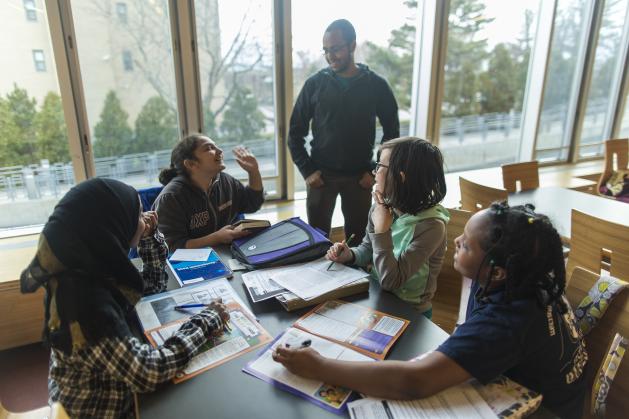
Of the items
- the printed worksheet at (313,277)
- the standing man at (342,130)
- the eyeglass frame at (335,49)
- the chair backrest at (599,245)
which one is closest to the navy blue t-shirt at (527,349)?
the printed worksheet at (313,277)

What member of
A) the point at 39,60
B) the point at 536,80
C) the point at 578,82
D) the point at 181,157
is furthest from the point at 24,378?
the point at 578,82

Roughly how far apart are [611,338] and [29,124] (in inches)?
125

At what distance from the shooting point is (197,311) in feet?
3.78

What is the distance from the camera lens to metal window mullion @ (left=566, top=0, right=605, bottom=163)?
451cm

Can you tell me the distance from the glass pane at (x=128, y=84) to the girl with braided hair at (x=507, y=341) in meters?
2.50

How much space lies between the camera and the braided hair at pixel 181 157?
74.7 inches

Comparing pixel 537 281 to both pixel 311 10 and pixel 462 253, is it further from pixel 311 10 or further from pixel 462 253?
pixel 311 10

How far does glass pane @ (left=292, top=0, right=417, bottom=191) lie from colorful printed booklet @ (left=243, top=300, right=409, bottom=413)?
6.88ft

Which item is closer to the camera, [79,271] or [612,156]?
[79,271]

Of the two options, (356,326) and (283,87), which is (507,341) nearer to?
(356,326)

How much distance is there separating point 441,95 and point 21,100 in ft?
11.1

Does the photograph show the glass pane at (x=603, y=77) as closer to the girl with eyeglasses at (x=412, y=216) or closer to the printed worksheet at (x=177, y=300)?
the girl with eyeglasses at (x=412, y=216)

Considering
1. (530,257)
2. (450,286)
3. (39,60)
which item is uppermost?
(39,60)

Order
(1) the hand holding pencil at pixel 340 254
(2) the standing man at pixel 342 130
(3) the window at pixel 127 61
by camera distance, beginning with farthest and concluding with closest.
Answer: (3) the window at pixel 127 61 < (2) the standing man at pixel 342 130 < (1) the hand holding pencil at pixel 340 254
